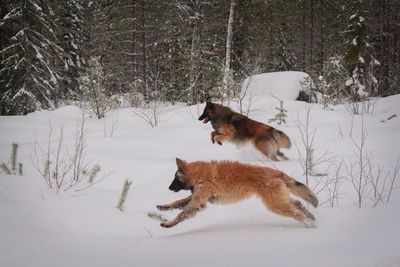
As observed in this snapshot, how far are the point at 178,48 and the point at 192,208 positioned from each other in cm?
1889

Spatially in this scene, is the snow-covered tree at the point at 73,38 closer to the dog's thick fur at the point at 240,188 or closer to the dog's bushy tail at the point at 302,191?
the dog's thick fur at the point at 240,188

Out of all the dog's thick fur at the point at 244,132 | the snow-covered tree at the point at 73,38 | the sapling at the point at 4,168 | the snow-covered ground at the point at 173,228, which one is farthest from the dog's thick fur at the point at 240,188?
the snow-covered tree at the point at 73,38

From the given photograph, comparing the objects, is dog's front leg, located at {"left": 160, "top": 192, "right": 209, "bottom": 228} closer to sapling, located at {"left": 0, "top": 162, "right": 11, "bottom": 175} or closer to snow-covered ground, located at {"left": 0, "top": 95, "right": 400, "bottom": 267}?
snow-covered ground, located at {"left": 0, "top": 95, "right": 400, "bottom": 267}

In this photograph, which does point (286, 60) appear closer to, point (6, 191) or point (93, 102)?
point (93, 102)

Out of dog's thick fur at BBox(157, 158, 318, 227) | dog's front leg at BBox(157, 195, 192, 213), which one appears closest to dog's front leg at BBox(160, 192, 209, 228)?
dog's thick fur at BBox(157, 158, 318, 227)

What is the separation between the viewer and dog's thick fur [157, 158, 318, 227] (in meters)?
4.36

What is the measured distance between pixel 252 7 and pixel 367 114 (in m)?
12.9

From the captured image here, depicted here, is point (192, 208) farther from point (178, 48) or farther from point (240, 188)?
point (178, 48)

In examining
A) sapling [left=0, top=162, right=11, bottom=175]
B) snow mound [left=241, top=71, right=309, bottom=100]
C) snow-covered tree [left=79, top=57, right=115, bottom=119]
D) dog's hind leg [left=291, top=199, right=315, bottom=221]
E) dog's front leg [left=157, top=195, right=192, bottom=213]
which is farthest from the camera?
snow mound [left=241, top=71, right=309, bottom=100]

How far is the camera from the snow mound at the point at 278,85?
1570 centimetres

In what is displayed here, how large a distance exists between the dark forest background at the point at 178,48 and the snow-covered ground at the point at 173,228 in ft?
19.1

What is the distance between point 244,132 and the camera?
8273 mm

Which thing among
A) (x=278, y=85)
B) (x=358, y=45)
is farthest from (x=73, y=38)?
(x=358, y=45)

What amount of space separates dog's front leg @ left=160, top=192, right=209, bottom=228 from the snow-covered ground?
13cm
